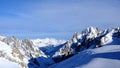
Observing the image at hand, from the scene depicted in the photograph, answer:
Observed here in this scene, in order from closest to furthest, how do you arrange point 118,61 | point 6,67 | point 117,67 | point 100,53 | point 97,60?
1. point 117,67
2. point 118,61
3. point 97,60
4. point 100,53
5. point 6,67

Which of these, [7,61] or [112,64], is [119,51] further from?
[7,61]

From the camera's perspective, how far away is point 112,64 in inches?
3221

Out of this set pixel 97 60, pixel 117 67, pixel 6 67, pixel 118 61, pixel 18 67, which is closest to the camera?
pixel 117 67

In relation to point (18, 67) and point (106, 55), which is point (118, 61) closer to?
point (106, 55)

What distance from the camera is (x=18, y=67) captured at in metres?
194

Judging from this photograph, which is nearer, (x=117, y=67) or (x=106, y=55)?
(x=117, y=67)

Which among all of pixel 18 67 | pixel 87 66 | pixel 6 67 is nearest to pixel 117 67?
pixel 87 66

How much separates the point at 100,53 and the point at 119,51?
6.69m

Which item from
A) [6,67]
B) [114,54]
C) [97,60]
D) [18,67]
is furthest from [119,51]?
[18,67]

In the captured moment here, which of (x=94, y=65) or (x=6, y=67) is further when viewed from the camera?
(x=6, y=67)

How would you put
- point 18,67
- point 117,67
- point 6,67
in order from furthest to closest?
point 18,67 < point 6,67 < point 117,67

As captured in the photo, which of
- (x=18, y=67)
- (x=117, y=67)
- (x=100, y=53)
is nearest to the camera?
(x=117, y=67)

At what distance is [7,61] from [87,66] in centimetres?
11710

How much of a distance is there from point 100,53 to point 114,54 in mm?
7146
